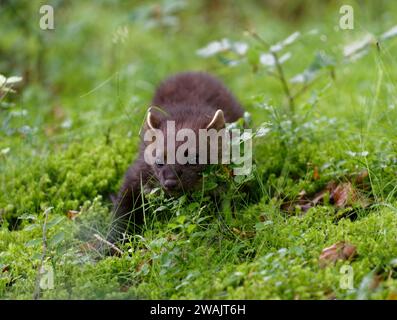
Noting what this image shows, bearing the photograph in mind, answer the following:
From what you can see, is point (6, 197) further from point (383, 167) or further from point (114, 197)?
point (383, 167)

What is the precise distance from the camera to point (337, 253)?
442 centimetres

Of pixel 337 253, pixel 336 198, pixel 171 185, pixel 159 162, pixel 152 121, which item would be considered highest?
pixel 152 121

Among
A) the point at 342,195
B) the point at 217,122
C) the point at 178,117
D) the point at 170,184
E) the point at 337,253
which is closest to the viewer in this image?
the point at 337,253

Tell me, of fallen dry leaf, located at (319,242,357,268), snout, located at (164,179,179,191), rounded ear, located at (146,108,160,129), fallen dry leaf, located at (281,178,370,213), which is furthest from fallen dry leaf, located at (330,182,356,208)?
rounded ear, located at (146,108,160,129)

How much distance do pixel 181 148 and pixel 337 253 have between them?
1.73m

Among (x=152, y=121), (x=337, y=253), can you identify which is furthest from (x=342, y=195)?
(x=152, y=121)

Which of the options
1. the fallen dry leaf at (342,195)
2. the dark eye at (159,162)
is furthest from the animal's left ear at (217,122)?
the fallen dry leaf at (342,195)

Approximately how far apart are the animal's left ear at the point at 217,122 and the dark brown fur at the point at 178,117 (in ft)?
0.37

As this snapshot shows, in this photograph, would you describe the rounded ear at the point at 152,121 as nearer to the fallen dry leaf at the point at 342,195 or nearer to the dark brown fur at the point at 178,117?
the dark brown fur at the point at 178,117

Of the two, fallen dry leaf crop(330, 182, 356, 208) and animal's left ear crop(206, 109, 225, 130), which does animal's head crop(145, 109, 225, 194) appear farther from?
A: fallen dry leaf crop(330, 182, 356, 208)

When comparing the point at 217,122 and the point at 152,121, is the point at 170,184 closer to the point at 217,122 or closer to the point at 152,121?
the point at 217,122

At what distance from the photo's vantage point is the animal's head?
17.7 feet

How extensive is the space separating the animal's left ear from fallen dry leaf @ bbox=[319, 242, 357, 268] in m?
1.65

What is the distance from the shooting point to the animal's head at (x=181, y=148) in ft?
17.7
